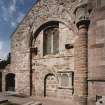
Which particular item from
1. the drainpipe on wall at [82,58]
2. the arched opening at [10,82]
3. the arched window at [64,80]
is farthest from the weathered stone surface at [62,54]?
the arched opening at [10,82]

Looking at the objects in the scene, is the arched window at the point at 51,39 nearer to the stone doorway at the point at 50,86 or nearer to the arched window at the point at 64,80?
the stone doorway at the point at 50,86

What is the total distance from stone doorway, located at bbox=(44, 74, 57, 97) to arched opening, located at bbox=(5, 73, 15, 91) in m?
3.87

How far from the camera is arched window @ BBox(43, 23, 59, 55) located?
15.0m

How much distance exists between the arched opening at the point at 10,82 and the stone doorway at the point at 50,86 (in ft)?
12.7

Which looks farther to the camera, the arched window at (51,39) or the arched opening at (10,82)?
the arched opening at (10,82)

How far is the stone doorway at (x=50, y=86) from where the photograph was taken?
1447 cm

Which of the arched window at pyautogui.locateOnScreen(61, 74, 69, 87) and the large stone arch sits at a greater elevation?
the large stone arch

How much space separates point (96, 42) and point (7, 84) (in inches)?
404

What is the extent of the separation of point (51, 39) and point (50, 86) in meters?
3.17

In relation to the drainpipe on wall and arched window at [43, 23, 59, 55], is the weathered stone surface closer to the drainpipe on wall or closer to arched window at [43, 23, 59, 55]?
the drainpipe on wall

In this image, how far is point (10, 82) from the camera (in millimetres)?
18312

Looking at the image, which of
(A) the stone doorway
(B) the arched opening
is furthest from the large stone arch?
(A) the stone doorway

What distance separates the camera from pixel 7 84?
18062 mm

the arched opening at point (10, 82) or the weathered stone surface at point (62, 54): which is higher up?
the weathered stone surface at point (62, 54)
